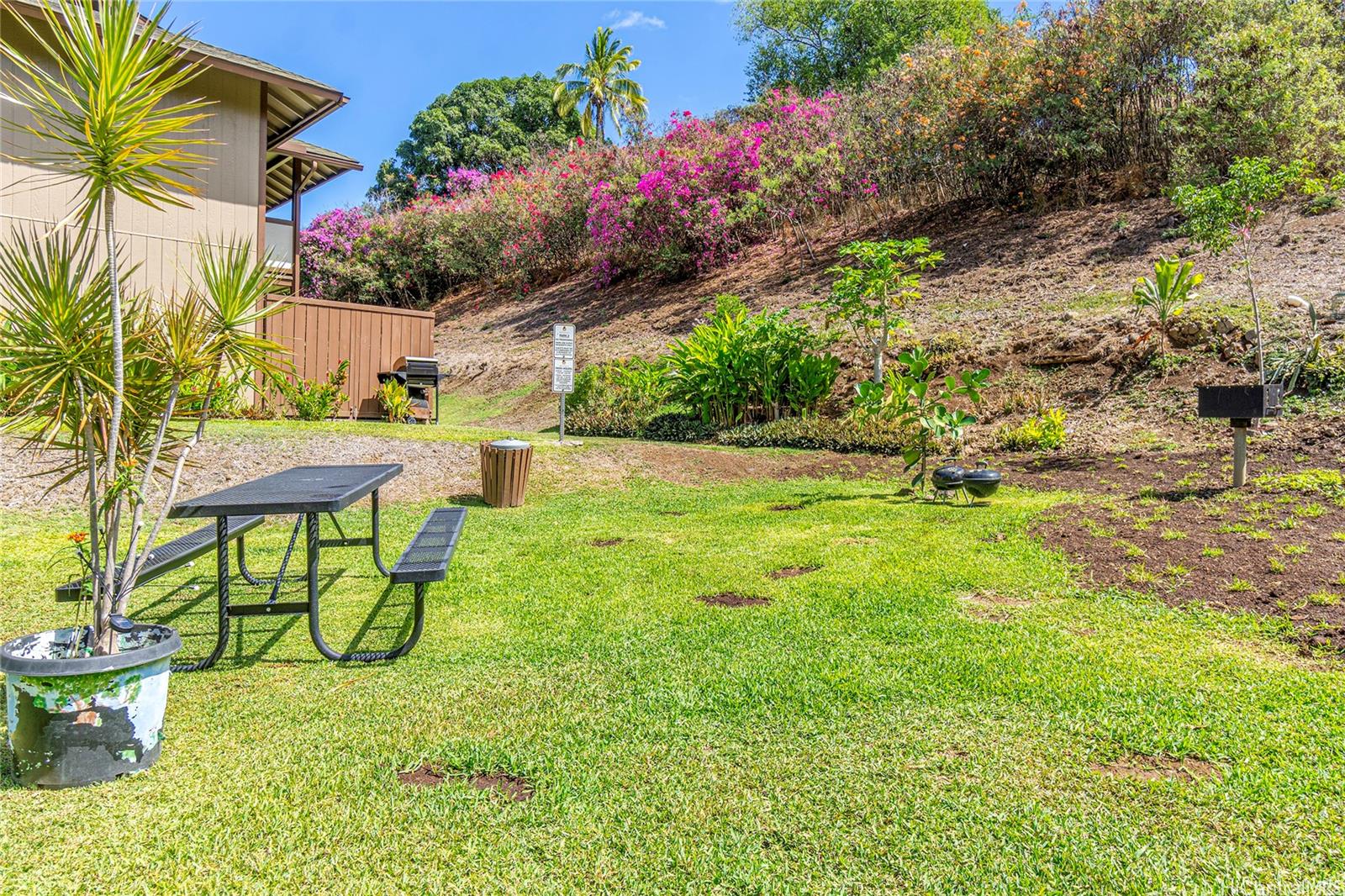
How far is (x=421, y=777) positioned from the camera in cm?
231

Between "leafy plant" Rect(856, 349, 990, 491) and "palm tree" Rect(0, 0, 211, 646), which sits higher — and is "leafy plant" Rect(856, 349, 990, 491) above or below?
below

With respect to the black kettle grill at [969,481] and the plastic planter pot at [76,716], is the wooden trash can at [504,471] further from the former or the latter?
the plastic planter pot at [76,716]

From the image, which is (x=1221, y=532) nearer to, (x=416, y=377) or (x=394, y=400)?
(x=394, y=400)

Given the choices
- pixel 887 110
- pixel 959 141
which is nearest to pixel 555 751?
pixel 959 141

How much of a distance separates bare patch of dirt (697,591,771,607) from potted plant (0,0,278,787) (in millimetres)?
2402

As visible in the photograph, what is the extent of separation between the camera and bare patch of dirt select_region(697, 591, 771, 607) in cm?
402

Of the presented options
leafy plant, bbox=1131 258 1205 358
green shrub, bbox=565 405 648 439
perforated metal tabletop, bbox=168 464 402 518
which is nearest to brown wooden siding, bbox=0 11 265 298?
green shrub, bbox=565 405 648 439

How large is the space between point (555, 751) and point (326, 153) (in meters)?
14.8

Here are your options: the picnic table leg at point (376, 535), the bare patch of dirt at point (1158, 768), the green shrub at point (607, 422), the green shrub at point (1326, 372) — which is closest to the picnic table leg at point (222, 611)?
the picnic table leg at point (376, 535)

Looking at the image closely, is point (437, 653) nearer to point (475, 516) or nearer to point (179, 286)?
→ point (475, 516)

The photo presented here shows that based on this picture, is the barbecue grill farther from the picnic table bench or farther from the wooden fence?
the picnic table bench

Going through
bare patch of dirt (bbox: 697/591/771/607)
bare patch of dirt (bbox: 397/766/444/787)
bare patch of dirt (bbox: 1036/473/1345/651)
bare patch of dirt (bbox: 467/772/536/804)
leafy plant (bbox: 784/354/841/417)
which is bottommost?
bare patch of dirt (bbox: 397/766/444/787)

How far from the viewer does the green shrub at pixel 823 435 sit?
929 cm

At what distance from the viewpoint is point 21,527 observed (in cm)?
570
